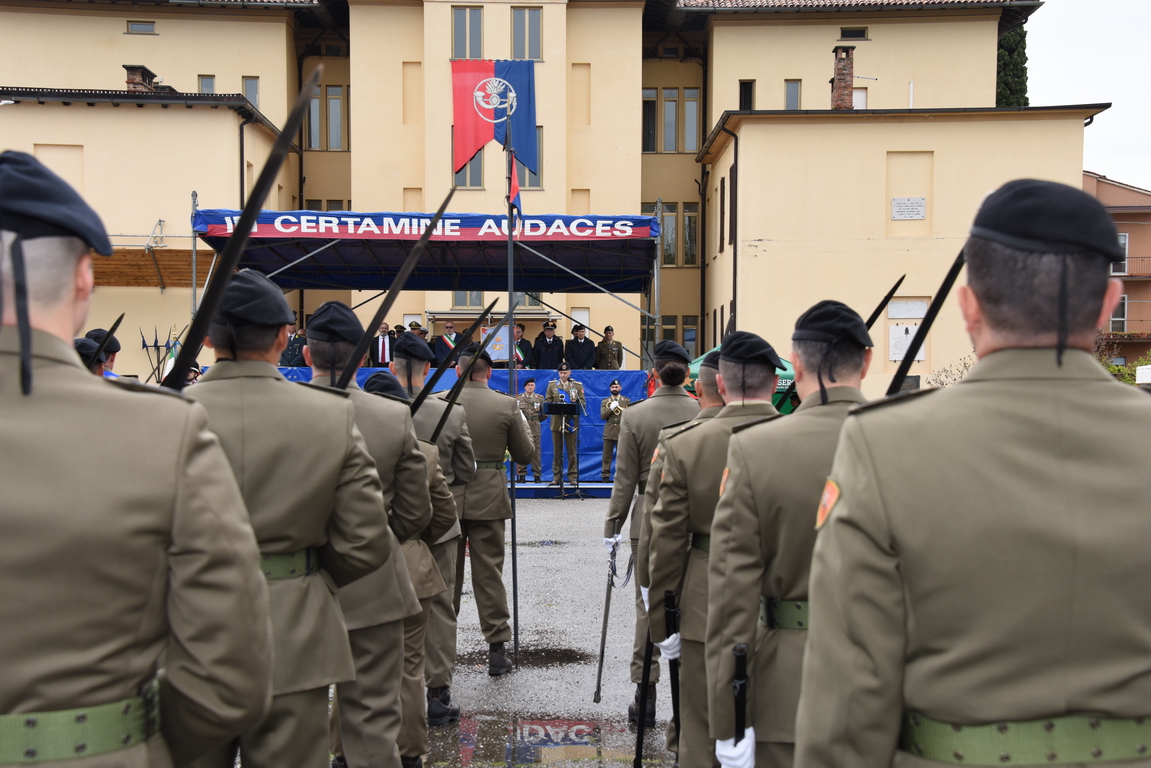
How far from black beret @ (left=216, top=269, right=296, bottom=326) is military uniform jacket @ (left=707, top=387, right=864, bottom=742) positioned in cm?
158

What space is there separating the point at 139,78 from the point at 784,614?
27935mm

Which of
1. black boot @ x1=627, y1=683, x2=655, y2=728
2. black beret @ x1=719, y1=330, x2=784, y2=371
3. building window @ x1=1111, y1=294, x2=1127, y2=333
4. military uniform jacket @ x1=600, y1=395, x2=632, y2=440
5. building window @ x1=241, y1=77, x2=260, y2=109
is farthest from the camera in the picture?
building window @ x1=1111, y1=294, x2=1127, y2=333

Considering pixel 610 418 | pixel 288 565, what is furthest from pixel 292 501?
pixel 610 418

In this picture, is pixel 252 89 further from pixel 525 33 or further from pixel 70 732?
pixel 70 732

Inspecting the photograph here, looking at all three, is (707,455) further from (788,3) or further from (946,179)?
(788,3)

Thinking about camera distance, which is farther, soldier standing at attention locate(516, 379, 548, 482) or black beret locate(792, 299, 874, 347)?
soldier standing at attention locate(516, 379, 548, 482)

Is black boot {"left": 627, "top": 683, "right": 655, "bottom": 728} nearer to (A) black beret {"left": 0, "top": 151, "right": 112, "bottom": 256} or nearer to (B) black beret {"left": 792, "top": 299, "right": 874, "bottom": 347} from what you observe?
(B) black beret {"left": 792, "top": 299, "right": 874, "bottom": 347}

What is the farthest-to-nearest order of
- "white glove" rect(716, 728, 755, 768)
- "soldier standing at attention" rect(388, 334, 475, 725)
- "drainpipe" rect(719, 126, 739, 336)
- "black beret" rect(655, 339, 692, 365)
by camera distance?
"drainpipe" rect(719, 126, 739, 336)
"black beret" rect(655, 339, 692, 365)
"soldier standing at attention" rect(388, 334, 475, 725)
"white glove" rect(716, 728, 755, 768)

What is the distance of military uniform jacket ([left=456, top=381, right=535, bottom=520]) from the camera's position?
6645mm

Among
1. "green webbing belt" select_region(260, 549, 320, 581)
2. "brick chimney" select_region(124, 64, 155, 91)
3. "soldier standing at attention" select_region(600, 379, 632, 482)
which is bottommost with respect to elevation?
"soldier standing at attention" select_region(600, 379, 632, 482)

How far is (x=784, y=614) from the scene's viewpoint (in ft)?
9.98

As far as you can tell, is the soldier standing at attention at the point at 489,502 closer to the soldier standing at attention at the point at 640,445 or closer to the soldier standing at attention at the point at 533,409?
the soldier standing at attention at the point at 640,445

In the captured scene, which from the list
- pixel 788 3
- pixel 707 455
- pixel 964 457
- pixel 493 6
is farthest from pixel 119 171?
pixel 964 457

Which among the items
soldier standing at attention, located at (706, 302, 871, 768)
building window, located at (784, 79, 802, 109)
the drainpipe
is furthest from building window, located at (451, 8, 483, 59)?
soldier standing at attention, located at (706, 302, 871, 768)
